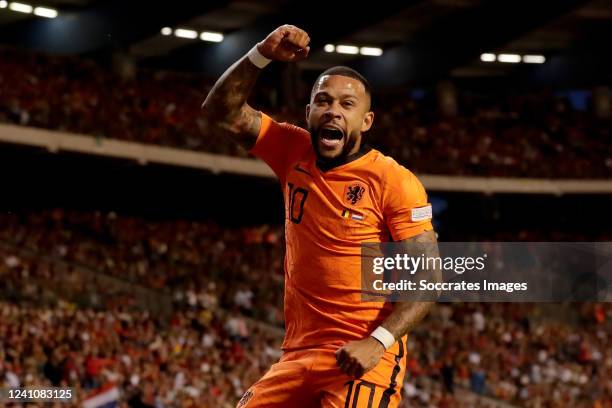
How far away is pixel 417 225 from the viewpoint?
4.94 m

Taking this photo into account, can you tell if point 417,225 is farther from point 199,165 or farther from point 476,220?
point 476,220

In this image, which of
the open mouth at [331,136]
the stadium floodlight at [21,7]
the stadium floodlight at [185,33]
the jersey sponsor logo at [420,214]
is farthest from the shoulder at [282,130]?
the stadium floodlight at [185,33]

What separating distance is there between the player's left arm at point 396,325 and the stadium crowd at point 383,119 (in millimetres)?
19177

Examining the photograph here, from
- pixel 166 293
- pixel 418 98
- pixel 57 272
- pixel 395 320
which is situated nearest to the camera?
pixel 395 320

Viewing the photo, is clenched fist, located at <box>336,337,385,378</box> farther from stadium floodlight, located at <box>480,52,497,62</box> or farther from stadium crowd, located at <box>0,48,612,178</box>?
stadium floodlight, located at <box>480,52,497,62</box>

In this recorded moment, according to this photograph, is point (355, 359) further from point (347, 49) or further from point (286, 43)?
point (347, 49)

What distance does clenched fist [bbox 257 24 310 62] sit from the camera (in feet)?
16.4

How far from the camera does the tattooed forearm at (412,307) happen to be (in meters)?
4.82

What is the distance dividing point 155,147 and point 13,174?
3380 mm

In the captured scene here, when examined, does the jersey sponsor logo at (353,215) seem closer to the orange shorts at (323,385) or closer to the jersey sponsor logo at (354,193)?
the jersey sponsor logo at (354,193)

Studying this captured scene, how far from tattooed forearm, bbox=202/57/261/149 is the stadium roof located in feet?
76.3

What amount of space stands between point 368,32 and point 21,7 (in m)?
11.0

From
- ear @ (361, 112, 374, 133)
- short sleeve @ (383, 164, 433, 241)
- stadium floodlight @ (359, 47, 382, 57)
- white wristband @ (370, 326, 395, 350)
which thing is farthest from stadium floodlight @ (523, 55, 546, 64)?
white wristband @ (370, 326, 395, 350)

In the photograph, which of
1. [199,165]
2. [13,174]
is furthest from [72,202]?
[199,165]
